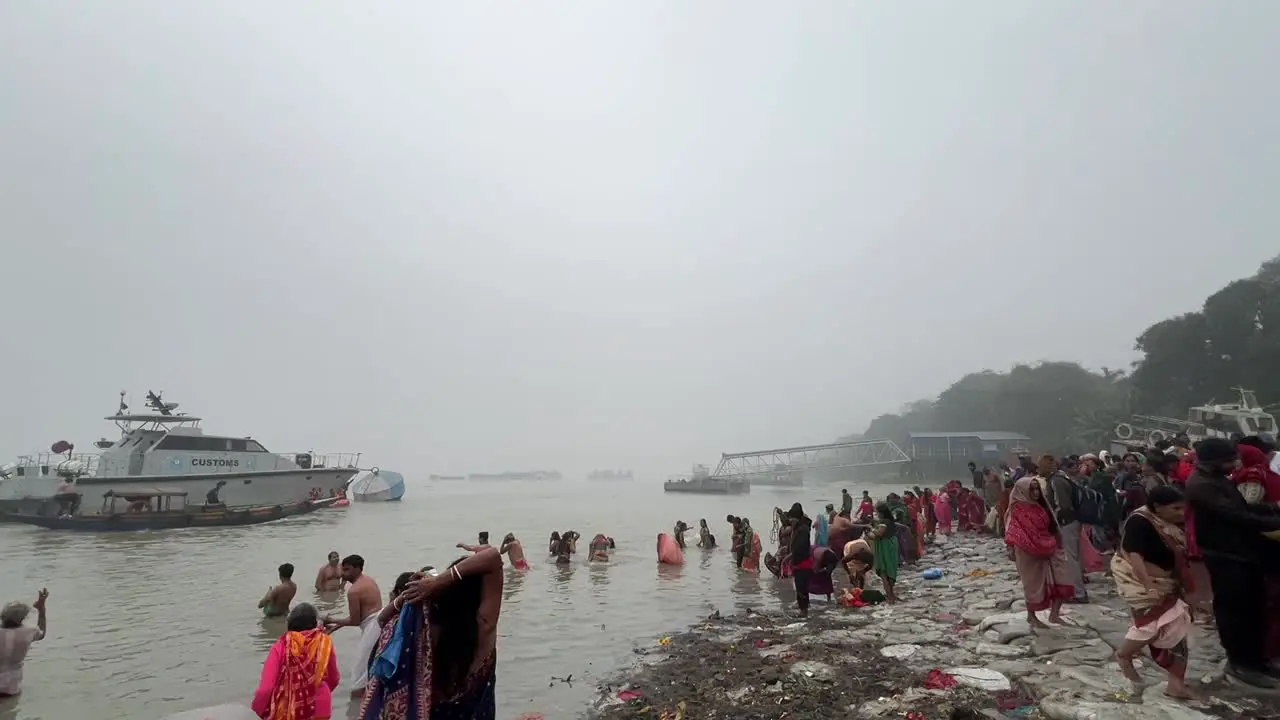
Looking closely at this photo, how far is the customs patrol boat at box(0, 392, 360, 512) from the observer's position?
3622 centimetres

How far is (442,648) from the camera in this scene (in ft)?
11.3

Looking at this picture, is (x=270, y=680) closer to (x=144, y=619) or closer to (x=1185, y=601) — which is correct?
(x=1185, y=601)

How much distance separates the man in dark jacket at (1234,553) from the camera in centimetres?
488

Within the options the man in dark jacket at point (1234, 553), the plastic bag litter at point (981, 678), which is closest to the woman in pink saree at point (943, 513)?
the plastic bag litter at point (981, 678)

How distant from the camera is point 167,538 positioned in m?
30.0

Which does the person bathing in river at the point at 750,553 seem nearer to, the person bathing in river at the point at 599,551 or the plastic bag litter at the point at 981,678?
the person bathing in river at the point at 599,551

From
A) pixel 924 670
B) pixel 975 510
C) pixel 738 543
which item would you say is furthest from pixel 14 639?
pixel 975 510

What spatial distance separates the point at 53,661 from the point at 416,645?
11672 mm

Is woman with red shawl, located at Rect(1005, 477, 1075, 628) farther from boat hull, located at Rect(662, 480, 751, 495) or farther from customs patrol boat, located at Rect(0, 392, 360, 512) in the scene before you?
boat hull, located at Rect(662, 480, 751, 495)

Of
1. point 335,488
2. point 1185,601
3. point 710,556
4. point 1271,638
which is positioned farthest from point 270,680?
point 335,488

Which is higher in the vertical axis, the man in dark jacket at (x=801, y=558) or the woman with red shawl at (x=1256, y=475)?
the woman with red shawl at (x=1256, y=475)

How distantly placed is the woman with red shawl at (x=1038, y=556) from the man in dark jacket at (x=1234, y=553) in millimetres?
2066

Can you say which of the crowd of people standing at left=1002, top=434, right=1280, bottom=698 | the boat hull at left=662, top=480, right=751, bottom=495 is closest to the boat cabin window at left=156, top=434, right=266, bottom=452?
the crowd of people standing at left=1002, top=434, right=1280, bottom=698

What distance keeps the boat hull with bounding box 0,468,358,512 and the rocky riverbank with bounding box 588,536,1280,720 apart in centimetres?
3818
